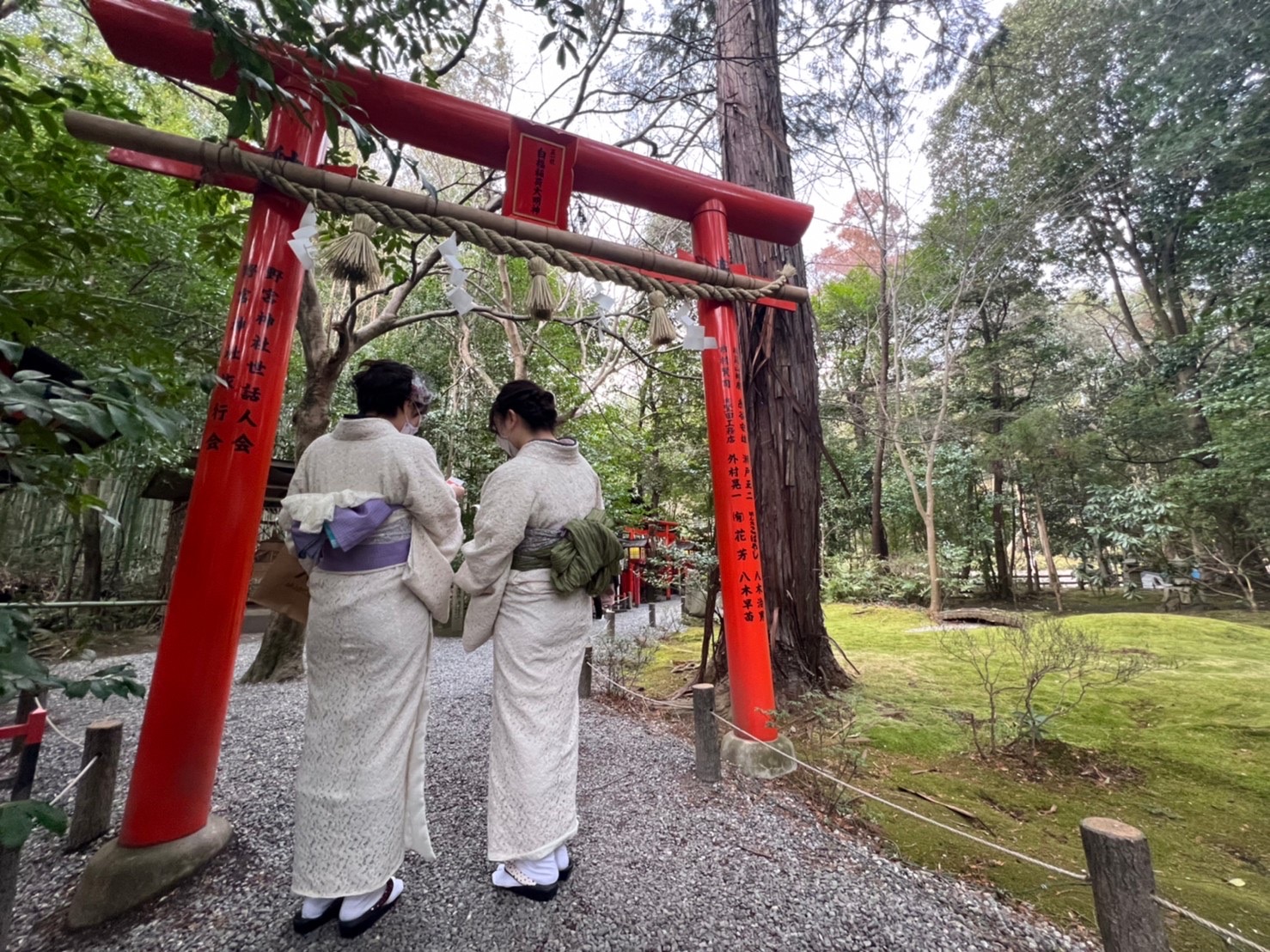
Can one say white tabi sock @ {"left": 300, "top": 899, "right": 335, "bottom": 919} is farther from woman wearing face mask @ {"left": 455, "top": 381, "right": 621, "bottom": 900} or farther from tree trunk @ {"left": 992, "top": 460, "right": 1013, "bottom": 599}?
tree trunk @ {"left": 992, "top": 460, "right": 1013, "bottom": 599}

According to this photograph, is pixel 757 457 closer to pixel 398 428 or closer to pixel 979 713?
pixel 979 713

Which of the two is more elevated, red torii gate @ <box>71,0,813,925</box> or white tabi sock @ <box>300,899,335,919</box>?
red torii gate @ <box>71,0,813,925</box>

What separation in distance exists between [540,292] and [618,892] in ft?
8.20

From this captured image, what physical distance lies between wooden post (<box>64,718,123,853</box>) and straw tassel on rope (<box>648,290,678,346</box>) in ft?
9.47

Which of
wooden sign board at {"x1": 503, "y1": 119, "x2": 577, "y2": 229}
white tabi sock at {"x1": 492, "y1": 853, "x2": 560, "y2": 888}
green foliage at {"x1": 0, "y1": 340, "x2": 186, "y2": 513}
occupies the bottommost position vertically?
white tabi sock at {"x1": 492, "y1": 853, "x2": 560, "y2": 888}

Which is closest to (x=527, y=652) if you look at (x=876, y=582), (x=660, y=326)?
(x=660, y=326)

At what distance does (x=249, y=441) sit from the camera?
1.96 meters

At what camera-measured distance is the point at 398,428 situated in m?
1.91

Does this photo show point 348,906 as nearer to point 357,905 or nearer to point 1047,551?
point 357,905

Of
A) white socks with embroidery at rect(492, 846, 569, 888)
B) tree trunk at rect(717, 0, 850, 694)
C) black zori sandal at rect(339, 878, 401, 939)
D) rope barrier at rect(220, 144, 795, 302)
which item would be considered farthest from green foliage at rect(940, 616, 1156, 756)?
black zori sandal at rect(339, 878, 401, 939)

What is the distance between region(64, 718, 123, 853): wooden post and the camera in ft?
6.04

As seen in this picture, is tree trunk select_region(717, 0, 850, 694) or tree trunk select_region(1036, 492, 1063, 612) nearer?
tree trunk select_region(717, 0, 850, 694)

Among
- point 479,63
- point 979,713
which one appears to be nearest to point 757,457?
point 979,713

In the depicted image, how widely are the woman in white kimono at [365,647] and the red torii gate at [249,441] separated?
1.25ft
